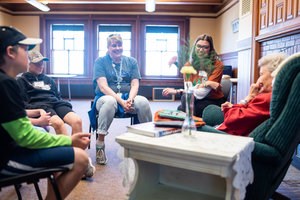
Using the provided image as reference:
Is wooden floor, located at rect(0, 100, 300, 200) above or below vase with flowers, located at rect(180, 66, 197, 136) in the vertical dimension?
below

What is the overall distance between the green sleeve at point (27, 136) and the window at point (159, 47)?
7550mm

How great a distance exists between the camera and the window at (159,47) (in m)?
8.80

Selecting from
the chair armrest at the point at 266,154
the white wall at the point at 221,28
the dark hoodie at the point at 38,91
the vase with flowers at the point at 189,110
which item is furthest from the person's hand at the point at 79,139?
the white wall at the point at 221,28

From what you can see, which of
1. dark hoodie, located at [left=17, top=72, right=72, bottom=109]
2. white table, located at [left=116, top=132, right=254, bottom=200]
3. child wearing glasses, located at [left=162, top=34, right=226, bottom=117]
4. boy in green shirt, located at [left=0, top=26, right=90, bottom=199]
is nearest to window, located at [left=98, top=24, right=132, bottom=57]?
child wearing glasses, located at [left=162, top=34, right=226, bottom=117]

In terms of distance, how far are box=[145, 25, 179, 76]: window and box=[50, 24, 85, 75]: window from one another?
1.85 metres

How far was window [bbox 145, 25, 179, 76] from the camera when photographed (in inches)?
347

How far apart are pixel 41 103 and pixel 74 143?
1010mm

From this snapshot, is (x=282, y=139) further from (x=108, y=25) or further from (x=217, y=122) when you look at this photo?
(x=108, y=25)

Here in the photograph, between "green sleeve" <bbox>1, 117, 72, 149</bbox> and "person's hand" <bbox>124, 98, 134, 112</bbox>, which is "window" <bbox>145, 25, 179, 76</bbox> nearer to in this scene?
"person's hand" <bbox>124, 98, 134, 112</bbox>

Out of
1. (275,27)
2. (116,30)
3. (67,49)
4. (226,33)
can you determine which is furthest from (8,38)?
(67,49)

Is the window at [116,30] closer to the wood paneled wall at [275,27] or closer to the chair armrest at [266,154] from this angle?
the wood paneled wall at [275,27]

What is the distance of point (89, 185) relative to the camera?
230 cm

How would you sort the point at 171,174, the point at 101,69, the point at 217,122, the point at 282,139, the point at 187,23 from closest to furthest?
the point at 282,139 → the point at 171,174 → the point at 217,122 → the point at 101,69 → the point at 187,23

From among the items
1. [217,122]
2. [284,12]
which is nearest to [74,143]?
[217,122]
